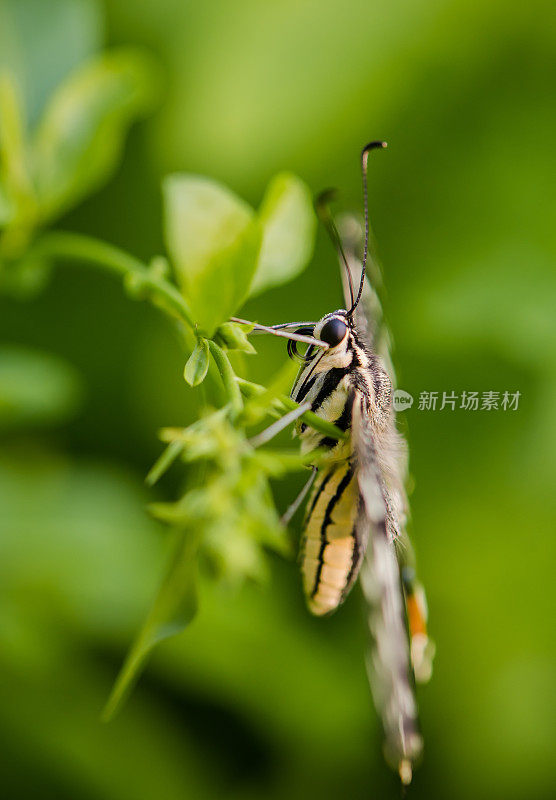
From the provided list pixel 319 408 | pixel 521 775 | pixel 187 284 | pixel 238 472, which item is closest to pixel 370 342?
pixel 319 408

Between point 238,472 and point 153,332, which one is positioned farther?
point 153,332

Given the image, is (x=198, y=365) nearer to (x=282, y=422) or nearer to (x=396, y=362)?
(x=282, y=422)

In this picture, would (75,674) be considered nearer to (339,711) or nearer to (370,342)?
(339,711)

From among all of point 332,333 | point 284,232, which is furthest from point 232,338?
→ point 284,232

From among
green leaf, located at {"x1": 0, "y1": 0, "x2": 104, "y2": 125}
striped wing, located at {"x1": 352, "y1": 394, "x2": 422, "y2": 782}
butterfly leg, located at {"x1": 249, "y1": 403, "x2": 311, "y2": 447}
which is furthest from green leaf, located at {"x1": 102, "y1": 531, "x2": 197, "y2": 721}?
green leaf, located at {"x1": 0, "y1": 0, "x2": 104, "y2": 125}

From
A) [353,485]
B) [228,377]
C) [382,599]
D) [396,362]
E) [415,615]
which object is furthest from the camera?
[396,362]

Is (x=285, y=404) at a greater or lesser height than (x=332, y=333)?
lesser

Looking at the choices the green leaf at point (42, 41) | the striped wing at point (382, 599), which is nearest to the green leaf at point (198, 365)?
the striped wing at point (382, 599)
